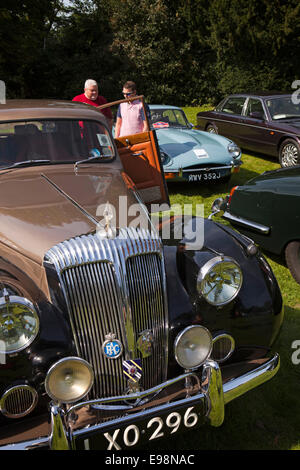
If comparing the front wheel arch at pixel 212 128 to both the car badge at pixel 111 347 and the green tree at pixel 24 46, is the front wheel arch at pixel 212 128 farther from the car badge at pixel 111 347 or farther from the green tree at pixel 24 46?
the green tree at pixel 24 46

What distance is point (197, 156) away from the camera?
23.3ft

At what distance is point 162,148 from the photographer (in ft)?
23.9

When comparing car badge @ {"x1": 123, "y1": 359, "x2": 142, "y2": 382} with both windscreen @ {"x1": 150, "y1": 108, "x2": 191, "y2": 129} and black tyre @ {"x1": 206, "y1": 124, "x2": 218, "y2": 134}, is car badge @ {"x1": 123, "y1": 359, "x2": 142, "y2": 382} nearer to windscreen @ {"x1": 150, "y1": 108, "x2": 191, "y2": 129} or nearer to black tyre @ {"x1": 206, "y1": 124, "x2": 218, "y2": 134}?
windscreen @ {"x1": 150, "y1": 108, "x2": 191, "y2": 129}

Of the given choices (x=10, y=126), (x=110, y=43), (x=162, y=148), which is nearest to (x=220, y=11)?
(x=110, y=43)

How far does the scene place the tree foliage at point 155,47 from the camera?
16.0m

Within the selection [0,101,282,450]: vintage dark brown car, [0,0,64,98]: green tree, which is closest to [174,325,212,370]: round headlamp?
[0,101,282,450]: vintage dark brown car

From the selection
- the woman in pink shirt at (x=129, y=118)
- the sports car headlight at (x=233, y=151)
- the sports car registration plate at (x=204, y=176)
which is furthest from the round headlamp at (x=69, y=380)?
the sports car headlight at (x=233, y=151)

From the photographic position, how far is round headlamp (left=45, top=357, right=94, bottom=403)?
2.04 metres

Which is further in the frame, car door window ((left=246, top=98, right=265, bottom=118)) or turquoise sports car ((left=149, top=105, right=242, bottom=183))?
car door window ((left=246, top=98, right=265, bottom=118))

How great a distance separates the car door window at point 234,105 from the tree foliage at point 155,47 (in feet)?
21.3

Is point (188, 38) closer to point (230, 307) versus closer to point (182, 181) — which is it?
point (182, 181)

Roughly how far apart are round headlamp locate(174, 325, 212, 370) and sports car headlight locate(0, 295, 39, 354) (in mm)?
811

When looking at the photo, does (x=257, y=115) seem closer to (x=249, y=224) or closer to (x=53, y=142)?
(x=249, y=224)

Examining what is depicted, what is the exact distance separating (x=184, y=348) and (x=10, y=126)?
2.49 m
